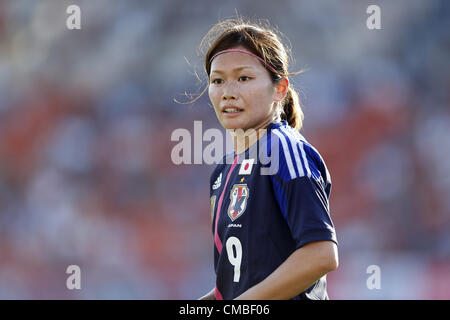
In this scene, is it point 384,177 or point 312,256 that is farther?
point 384,177

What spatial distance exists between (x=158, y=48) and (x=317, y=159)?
641 centimetres

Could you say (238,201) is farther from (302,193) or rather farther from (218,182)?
(218,182)

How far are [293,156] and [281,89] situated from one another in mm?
499

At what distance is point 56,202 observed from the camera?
749 cm

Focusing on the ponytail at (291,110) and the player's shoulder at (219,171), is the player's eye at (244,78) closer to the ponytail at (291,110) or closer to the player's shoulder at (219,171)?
the ponytail at (291,110)

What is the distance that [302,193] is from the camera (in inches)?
71.1

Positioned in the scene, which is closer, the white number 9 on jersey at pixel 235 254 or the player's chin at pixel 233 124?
the white number 9 on jersey at pixel 235 254

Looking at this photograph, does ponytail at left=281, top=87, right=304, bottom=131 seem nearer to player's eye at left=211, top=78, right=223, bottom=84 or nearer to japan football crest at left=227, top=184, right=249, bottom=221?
player's eye at left=211, top=78, right=223, bottom=84

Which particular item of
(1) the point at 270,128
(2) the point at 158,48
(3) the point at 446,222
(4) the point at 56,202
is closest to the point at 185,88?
(2) the point at 158,48

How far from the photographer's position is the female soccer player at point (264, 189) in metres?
1.75

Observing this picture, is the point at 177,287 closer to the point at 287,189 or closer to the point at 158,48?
the point at 158,48
